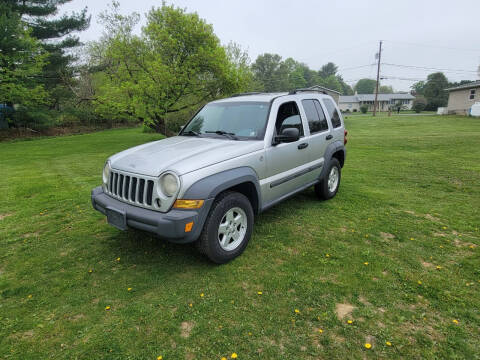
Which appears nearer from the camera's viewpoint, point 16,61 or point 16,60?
point 16,60

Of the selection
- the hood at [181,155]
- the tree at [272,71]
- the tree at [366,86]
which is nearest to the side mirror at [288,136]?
the hood at [181,155]

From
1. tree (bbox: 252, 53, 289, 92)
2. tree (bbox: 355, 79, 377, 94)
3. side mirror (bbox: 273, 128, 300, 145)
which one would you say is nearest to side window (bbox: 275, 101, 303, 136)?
side mirror (bbox: 273, 128, 300, 145)

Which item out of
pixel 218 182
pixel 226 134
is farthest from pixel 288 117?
pixel 218 182

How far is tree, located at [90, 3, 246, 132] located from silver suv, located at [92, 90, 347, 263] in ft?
33.8

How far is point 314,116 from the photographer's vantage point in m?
4.74

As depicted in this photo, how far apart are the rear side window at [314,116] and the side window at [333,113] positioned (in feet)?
1.02

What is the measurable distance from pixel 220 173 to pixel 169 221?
76 centimetres

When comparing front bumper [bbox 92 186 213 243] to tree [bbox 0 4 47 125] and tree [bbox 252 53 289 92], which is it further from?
tree [bbox 252 53 289 92]

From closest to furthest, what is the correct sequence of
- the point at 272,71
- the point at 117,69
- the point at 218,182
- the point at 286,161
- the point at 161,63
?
the point at 218,182, the point at 286,161, the point at 161,63, the point at 117,69, the point at 272,71

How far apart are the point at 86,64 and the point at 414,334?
32365 millimetres

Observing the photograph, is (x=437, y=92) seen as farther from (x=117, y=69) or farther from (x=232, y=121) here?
(x=232, y=121)

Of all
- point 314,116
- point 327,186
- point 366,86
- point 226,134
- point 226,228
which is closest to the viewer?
point 226,228

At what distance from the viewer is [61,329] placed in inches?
A: 94.7

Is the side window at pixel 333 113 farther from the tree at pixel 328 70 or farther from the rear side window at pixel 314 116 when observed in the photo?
the tree at pixel 328 70
